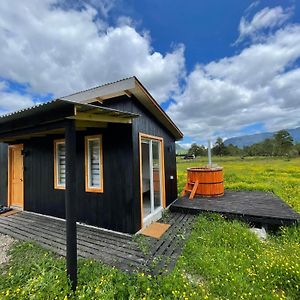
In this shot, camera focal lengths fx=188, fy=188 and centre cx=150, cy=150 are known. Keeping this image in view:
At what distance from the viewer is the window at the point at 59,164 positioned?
5508 millimetres

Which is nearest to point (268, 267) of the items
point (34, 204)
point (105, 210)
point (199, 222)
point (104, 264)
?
point (199, 222)

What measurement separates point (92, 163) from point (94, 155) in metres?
0.22

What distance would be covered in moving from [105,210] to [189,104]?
2971 centimetres

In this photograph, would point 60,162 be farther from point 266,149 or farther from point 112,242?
point 266,149

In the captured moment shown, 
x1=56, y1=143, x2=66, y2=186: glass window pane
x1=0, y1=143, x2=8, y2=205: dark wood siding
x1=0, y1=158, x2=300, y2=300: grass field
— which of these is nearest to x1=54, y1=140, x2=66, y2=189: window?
x1=56, y1=143, x2=66, y2=186: glass window pane

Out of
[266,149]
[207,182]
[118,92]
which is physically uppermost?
[266,149]

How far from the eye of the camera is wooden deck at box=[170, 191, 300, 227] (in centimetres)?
463

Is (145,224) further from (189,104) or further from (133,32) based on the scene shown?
(189,104)

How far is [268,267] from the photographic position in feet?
9.41

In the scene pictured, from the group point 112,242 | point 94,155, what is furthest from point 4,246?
point 94,155

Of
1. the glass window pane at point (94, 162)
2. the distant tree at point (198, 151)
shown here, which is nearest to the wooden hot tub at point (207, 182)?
the glass window pane at point (94, 162)

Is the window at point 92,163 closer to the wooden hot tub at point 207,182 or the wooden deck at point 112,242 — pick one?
the wooden deck at point 112,242

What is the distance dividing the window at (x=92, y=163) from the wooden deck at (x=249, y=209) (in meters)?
2.64

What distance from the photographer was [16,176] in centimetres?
669
